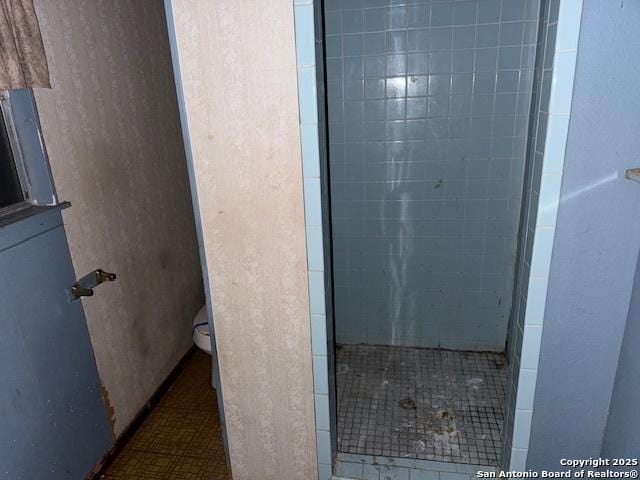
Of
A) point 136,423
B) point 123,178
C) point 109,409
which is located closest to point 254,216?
point 123,178

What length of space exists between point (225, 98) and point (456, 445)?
5.10ft

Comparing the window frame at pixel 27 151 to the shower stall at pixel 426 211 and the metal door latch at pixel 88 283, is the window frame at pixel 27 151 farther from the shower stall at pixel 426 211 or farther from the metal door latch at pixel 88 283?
the shower stall at pixel 426 211

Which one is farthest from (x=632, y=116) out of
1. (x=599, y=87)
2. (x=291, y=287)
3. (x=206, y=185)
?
(x=206, y=185)

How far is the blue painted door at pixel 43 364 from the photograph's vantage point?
1316 mm

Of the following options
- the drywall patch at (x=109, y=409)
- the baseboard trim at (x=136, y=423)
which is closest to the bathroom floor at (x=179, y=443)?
the baseboard trim at (x=136, y=423)

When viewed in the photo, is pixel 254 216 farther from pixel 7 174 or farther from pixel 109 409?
pixel 109 409

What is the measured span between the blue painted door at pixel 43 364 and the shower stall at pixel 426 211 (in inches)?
40.1

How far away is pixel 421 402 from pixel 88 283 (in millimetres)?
1515

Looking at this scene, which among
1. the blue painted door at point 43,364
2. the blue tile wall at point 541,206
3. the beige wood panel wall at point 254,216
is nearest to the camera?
the blue tile wall at point 541,206

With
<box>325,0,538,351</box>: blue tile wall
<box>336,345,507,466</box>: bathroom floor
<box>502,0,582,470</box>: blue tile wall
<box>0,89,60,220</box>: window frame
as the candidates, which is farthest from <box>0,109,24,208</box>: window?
<box>502,0,582,470</box>: blue tile wall

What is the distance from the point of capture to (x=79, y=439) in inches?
63.5

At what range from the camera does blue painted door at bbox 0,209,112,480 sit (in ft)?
4.32

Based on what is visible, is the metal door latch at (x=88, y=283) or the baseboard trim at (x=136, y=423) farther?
the baseboard trim at (x=136, y=423)

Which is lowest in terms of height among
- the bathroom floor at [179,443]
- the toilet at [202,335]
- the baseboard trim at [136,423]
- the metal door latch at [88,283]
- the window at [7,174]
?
the bathroom floor at [179,443]
